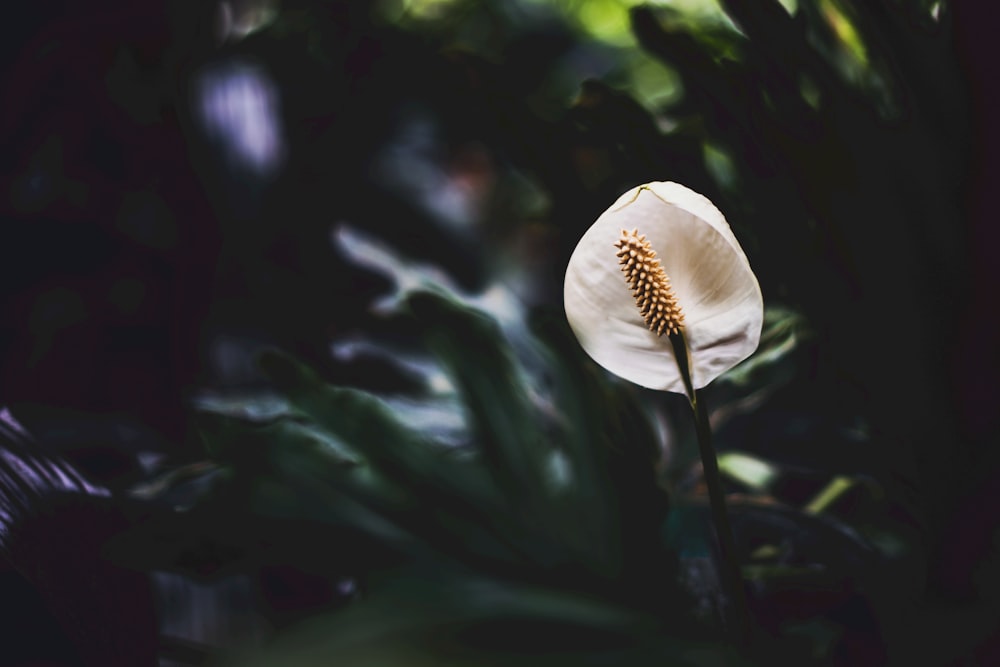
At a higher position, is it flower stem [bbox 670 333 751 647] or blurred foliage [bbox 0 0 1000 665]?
blurred foliage [bbox 0 0 1000 665]

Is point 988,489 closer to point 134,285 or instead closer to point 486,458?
point 486,458

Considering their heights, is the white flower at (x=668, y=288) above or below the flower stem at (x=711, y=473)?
above

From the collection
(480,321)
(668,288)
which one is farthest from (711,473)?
(480,321)

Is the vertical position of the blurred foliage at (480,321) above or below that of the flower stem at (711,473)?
above

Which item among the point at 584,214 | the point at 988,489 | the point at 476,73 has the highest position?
the point at 476,73

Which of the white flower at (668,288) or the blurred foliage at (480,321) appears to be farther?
the blurred foliage at (480,321)

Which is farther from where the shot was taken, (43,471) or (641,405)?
(641,405)

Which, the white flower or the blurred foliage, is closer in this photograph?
the white flower

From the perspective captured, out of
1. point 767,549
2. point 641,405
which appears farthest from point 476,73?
point 767,549
